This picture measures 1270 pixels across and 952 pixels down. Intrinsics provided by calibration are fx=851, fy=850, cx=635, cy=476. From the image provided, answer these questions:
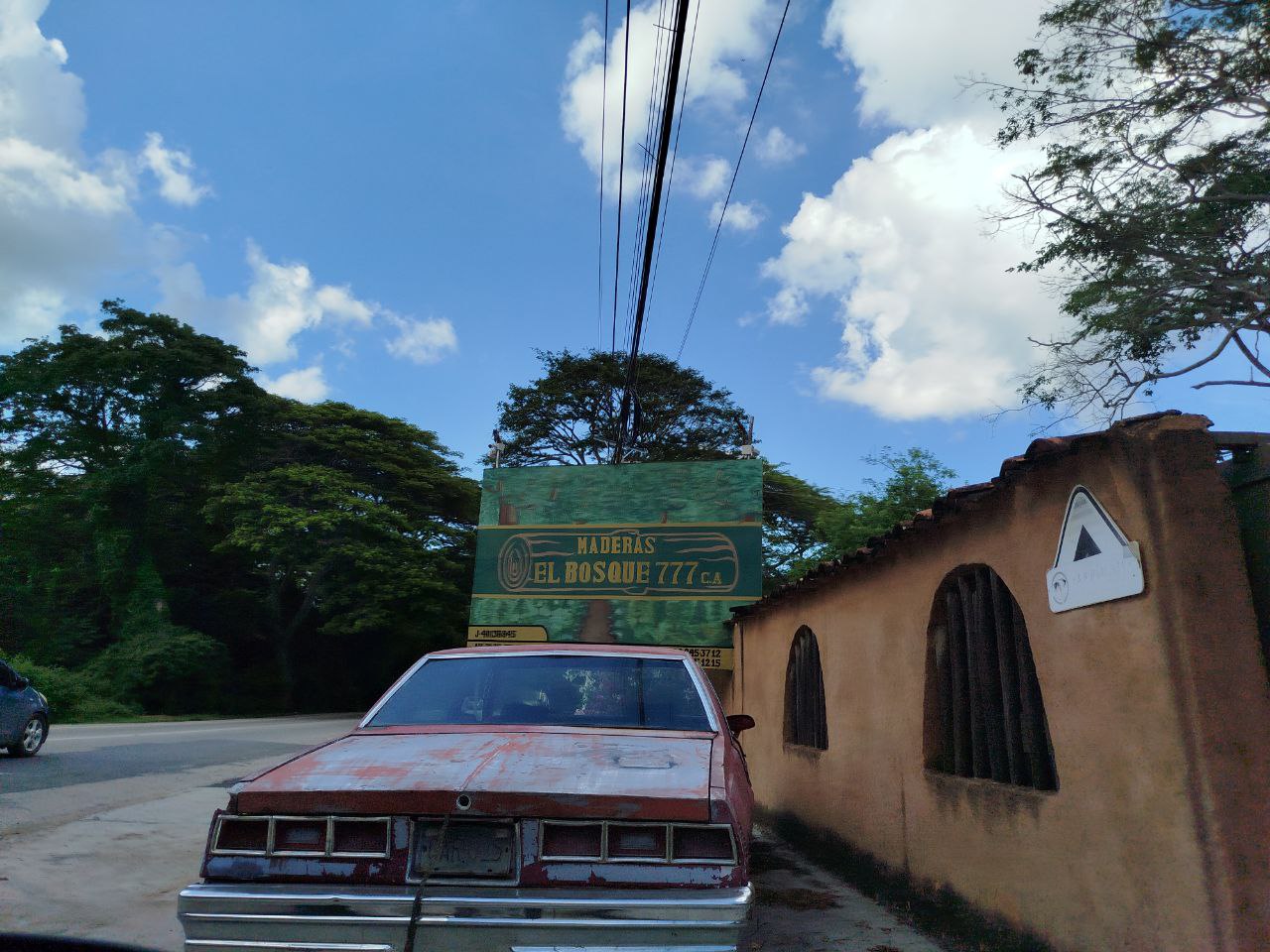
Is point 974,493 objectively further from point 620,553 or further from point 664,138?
point 620,553

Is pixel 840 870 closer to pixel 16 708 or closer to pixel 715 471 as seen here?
pixel 715 471

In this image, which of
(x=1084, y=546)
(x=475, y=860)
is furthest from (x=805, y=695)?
(x=475, y=860)

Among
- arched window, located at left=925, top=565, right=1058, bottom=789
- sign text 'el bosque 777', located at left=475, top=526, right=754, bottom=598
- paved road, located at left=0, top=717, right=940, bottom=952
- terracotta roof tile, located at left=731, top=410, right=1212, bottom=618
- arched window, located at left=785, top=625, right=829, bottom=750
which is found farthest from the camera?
sign text 'el bosque 777', located at left=475, top=526, right=754, bottom=598

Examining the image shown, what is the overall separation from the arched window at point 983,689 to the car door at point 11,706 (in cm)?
1189

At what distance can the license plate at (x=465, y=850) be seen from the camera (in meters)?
2.58

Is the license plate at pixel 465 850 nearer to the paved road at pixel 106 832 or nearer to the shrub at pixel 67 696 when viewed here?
the paved road at pixel 106 832

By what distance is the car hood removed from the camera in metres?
2.62

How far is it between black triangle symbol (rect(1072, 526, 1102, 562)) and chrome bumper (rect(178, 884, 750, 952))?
2.23 metres

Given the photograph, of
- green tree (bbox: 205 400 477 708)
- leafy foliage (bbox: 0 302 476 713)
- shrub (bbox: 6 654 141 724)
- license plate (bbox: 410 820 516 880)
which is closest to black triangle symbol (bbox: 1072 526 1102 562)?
license plate (bbox: 410 820 516 880)

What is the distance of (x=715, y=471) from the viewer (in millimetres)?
15969

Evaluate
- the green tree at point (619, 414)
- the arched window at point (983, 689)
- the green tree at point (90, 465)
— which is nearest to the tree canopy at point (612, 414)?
the green tree at point (619, 414)

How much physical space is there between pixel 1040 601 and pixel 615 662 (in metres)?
2.10

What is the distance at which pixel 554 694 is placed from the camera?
3.90m

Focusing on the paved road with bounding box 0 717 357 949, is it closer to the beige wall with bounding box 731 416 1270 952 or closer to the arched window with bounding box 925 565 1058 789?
the beige wall with bounding box 731 416 1270 952
